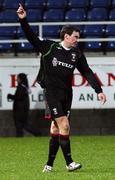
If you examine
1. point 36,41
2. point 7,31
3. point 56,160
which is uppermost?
point 36,41

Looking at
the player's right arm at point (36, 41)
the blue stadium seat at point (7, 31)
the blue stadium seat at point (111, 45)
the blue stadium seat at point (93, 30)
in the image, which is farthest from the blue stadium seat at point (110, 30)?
the player's right arm at point (36, 41)

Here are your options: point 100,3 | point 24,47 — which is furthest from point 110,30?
point 24,47

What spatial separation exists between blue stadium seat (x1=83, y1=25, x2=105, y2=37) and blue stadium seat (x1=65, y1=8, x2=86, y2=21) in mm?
386

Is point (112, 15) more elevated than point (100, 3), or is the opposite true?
point (100, 3)

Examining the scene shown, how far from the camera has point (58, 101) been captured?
1112 centimetres

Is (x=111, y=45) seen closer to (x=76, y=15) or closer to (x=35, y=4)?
(x=76, y=15)

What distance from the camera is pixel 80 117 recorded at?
71.3 ft

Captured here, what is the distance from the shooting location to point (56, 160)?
44.9ft

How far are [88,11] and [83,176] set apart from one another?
1302 cm

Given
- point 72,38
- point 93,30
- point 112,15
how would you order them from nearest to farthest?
point 72,38
point 93,30
point 112,15

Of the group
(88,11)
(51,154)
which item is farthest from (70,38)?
(88,11)

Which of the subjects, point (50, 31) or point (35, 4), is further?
point (35, 4)

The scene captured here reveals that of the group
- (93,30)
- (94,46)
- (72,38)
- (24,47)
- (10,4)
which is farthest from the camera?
(10,4)

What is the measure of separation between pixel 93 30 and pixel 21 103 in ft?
10.3
